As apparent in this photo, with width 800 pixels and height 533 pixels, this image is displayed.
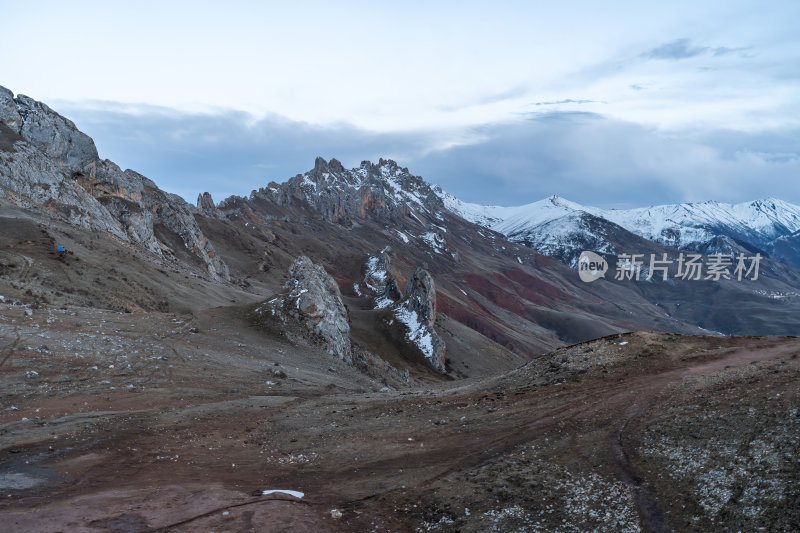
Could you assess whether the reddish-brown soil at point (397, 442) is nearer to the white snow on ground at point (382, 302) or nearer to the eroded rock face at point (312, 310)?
the eroded rock face at point (312, 310)

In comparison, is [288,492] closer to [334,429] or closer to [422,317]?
[334,429]

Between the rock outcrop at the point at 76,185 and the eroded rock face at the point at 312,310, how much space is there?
32604mm

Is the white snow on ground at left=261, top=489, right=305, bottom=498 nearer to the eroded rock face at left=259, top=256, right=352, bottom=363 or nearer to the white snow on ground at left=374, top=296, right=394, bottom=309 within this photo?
the eroded rock face at left=259, top=256, right=352, bottom=363

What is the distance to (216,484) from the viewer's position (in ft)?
49.4

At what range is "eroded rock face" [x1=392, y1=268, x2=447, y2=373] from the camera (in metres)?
79.9

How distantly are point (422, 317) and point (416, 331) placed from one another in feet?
9.96

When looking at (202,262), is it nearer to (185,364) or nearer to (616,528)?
(185,364)

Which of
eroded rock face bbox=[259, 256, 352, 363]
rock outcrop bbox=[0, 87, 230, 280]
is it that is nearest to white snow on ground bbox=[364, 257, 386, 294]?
rock outcrop bbox=[0, 87, 230, 280]

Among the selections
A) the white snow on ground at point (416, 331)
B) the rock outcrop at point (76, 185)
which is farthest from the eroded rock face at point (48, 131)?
the white snow on ground at point (416, 331)

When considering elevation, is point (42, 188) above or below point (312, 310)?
above

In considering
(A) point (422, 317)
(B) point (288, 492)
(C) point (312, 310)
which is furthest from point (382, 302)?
(B) point (288, 492)

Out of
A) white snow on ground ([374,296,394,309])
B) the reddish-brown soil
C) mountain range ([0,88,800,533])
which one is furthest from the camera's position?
white snow on ground ([374,296,394,309])

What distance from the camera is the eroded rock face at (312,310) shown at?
4609 centimetres

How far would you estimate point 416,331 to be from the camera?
8181 cm
